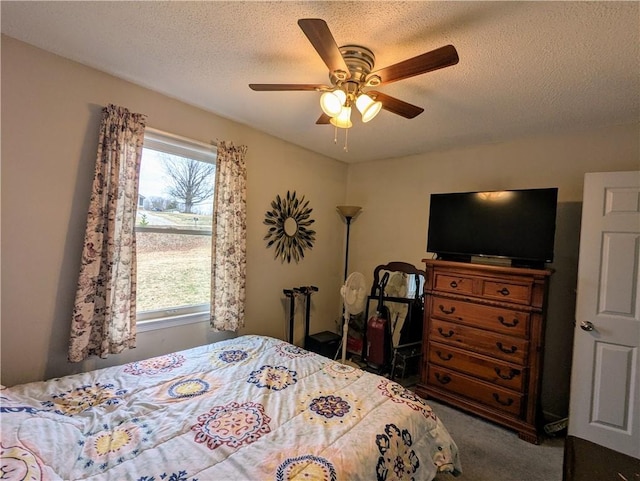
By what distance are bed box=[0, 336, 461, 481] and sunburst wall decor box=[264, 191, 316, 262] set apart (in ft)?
4.82

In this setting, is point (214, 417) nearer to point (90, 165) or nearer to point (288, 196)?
point (90, 165)

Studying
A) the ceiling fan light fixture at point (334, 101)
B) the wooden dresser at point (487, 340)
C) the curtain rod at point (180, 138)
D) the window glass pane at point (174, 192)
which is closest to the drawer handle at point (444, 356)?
the wooden dresser at point (487, 340)

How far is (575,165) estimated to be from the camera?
2.55 meters

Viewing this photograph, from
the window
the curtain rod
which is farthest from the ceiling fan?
the window

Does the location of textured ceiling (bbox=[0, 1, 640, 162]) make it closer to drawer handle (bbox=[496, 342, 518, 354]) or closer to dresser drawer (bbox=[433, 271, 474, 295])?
dresser drawer (bbox=[433, 271, 474, 295])

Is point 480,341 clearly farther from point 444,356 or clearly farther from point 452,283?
point 452,283

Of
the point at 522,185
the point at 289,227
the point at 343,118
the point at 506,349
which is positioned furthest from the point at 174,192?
the point at 522,185

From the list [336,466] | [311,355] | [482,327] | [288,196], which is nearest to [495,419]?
[482,327]

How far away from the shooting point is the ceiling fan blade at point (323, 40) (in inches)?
43.4

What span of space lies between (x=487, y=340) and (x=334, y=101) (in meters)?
2.20

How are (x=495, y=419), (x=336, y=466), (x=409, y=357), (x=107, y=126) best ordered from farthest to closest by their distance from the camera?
(x=409, y=357)
(x=495, y=419)
(x=107, y=126)
(x=336, y=466)

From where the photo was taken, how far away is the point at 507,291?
7.80ft

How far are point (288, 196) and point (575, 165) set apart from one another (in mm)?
2621

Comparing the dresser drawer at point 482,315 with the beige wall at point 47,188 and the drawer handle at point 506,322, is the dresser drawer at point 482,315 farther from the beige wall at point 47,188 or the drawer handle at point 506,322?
the beige wall at point 47,188
